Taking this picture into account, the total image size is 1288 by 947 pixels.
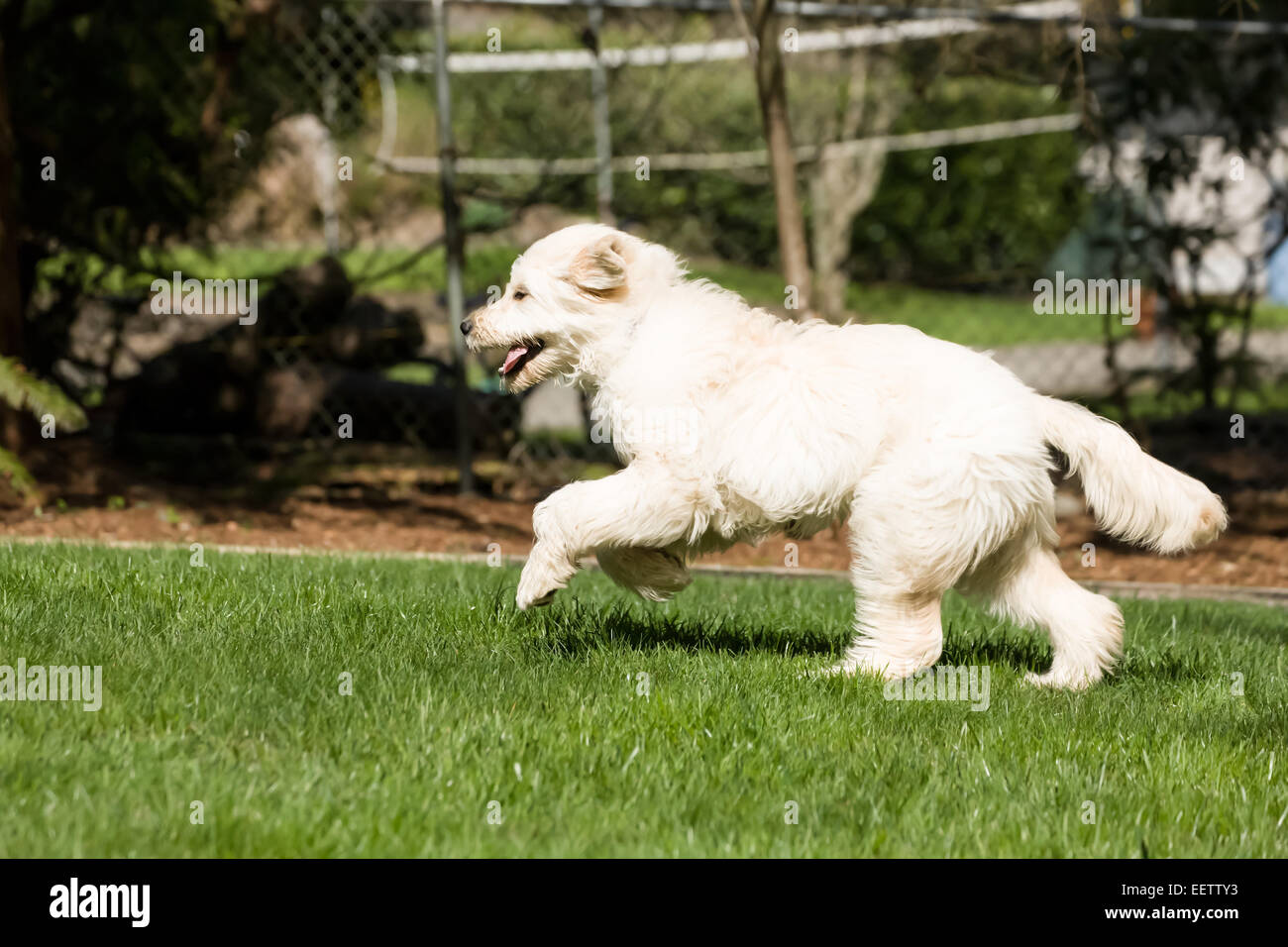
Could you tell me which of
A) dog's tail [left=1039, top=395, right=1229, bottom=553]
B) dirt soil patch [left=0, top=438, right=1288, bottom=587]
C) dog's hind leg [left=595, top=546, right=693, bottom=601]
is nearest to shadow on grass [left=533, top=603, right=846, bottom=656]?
dog's hind leg [left=595, top=546, right=693, bottom=601]

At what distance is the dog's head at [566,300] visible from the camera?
4617 mm

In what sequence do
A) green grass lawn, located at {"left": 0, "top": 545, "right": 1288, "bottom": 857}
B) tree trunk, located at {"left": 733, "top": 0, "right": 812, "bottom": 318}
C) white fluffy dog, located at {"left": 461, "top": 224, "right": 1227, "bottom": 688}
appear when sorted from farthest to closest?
tree trunk, located at {"left": 733, "top": 0, "right": 812, "bottom": 318} → white fluffy dog, located at {"left": 461, "top": 224, "right": 1227, "bottom": 688} → green grass lawn, located at {"left": 0, "top": 545, "right": 1288, "bottom": 857}

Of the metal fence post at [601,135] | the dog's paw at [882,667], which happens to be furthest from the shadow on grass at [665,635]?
the metal fence post at [601,135]

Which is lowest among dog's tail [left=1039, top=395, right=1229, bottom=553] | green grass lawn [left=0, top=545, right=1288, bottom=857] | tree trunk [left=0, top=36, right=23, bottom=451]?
green grass lawn [left=0, top=545, right=1288, bottom=857]

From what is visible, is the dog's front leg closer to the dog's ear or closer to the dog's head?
the dog's head

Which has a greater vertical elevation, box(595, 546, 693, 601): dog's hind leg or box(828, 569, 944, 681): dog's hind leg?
box(595, 546, 693, 601): dog's hind leg

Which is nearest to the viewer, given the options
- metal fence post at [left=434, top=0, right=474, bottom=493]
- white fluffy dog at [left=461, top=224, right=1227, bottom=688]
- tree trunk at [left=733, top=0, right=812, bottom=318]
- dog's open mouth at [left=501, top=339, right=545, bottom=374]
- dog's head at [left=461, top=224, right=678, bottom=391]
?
white fluffy dog at [left=461, top=224, right=1227, bottom=688]

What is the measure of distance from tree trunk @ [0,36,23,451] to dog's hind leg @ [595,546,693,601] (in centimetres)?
498

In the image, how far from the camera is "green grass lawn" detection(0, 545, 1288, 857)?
3092 millimetres

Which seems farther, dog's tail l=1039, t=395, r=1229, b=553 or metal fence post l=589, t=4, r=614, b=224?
metal fence post l=589, t=4, r=614, b=224

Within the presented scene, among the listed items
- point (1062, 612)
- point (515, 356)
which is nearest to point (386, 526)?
point (515, 356)

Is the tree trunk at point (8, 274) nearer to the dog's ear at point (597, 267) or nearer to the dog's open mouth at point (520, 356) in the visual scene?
the dog's open mouth at point (520, 356)

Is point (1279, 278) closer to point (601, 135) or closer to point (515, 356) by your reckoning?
point (601, 135)
